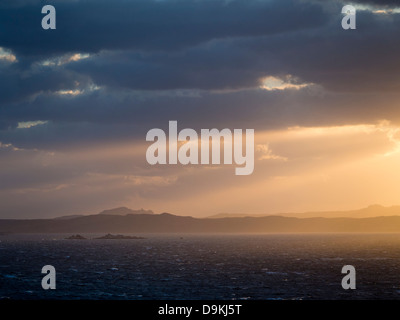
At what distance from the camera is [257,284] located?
78.8 meters

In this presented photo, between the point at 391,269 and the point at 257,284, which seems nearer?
the point at 257,284
